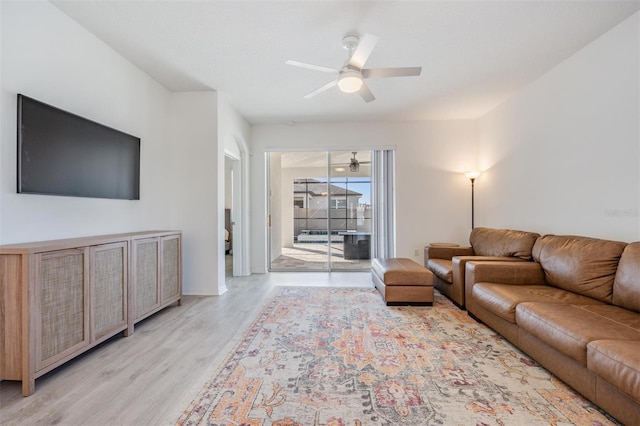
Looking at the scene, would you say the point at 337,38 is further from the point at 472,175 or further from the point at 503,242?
the point at 472,175

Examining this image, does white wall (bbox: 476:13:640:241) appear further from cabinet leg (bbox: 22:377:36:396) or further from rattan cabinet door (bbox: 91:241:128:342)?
cabinet leg (bbox: 22:377:36:396)

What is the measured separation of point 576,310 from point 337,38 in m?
2.99

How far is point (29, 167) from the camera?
2135 millimetres

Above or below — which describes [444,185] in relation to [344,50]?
below

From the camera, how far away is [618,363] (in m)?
1.42

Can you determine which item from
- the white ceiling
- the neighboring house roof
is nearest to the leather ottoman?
the white ceiling

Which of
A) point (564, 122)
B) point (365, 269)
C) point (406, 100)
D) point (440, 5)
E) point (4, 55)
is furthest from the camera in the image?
point (365, 269)

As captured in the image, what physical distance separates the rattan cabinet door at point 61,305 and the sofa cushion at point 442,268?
3677mm

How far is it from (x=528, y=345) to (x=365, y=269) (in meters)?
3.64

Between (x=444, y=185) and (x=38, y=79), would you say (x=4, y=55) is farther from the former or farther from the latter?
(x=444, y=185)

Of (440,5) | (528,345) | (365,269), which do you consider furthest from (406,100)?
(528,345)

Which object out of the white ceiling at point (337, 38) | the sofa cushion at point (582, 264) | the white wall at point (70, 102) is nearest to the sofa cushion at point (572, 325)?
the sofa cushion at point (582, 264)

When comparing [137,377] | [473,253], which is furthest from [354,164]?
[137,377]

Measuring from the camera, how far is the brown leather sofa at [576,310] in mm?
1494
